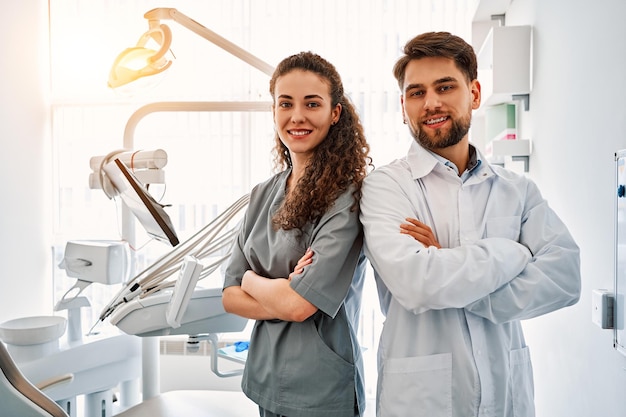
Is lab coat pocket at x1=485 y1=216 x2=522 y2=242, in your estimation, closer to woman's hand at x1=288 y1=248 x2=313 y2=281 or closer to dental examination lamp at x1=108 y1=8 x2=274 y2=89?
woman's hand at x1=288 y1=248 x2=313 y2=281

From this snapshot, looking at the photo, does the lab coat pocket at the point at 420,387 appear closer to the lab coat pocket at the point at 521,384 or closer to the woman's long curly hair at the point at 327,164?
the lab coat pocket at the point at 521,384

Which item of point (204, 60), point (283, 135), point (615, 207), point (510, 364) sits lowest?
point (510, 364)

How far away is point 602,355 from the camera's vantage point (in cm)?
136

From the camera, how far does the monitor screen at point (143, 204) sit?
187cm

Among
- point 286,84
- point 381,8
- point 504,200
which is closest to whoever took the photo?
point 504,200

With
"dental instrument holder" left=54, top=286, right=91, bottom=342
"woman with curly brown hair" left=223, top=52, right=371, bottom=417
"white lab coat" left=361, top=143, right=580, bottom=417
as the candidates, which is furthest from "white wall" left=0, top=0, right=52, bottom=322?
"white lab coat" left=361, top=143, right=580, bottom=417

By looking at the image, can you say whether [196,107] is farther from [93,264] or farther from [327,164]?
[327,164]

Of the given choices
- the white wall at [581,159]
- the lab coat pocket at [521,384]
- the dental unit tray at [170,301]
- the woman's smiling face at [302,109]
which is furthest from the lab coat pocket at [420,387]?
the dental unit tray at [170,301]

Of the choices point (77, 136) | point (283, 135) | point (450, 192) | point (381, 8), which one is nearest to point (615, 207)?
point (450, 192)

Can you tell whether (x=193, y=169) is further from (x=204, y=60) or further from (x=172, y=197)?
(x=204, y=60)

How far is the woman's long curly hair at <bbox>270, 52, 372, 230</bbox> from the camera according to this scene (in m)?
1.40

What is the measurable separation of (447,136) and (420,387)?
23.8 inches

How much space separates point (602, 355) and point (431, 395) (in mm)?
509

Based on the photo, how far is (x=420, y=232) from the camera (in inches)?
48.6
